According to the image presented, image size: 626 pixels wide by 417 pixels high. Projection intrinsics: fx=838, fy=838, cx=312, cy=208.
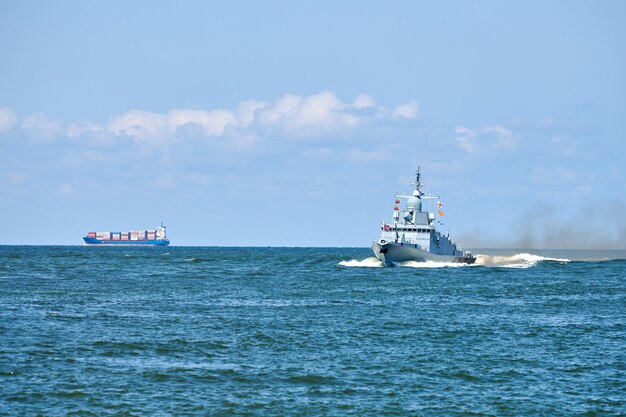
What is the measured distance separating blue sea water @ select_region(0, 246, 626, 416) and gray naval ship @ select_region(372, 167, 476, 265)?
42.8 metres

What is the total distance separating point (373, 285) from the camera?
86438mm

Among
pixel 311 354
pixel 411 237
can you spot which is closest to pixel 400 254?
pixel 411 237

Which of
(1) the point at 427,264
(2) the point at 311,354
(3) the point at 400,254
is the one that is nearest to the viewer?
(2) the point at 311,354

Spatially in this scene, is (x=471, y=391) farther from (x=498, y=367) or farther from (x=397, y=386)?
(x=498, y=367)

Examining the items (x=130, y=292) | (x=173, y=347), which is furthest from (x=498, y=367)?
(x=130, y=292)

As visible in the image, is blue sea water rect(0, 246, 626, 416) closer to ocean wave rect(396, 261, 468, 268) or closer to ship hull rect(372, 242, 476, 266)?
ship hull rect(372, 242, 476, 266)

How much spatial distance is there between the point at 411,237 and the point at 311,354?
8156 centimetres

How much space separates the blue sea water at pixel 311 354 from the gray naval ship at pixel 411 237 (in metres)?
42.8

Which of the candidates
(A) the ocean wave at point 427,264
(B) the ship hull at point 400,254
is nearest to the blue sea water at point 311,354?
(B) the ship hull at point 400,254

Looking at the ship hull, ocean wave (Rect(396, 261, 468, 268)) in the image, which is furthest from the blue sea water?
ocean wave (Rect(396, 261, 468, 268))

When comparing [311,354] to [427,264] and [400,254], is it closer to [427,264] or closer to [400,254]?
[400,254]

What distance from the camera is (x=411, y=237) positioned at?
120750 mm

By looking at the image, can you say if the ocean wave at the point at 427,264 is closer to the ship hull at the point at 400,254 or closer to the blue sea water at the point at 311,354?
the ship hull at the point at 400,254

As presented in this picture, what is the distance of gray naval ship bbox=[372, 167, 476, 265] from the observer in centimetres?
11794
